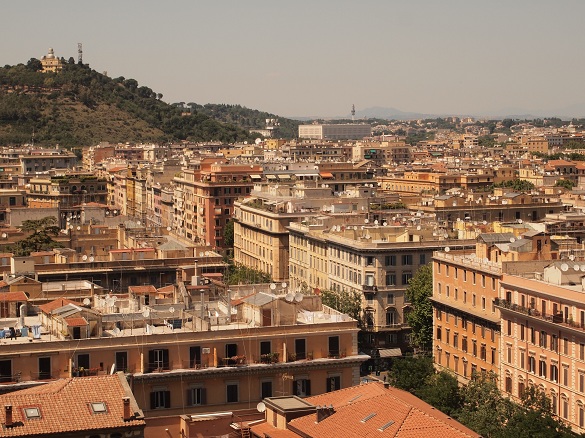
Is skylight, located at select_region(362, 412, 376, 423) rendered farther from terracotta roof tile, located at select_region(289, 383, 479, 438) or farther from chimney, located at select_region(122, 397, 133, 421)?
chimney, located at select_region(122, 397, 133, 421)

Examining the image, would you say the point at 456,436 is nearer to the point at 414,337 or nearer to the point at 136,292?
the point at 136,292

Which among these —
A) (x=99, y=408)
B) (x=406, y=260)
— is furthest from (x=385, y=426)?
(x=406, y=260)

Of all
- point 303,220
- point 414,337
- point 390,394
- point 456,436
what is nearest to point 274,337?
point 390,394

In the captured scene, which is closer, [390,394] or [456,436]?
[456,436]

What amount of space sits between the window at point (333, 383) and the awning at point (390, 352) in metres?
33.3

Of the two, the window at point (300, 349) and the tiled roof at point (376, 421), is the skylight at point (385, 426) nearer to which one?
the tiled roof at point (376, 421)

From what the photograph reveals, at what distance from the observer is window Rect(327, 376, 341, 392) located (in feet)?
153

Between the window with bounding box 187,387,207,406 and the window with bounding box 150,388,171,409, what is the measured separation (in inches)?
28.4

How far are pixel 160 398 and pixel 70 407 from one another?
9.06 metres

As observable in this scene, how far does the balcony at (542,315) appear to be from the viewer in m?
55.9

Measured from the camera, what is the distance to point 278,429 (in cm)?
3891

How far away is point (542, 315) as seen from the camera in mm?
58438

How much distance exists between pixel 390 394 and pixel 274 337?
7211 mm

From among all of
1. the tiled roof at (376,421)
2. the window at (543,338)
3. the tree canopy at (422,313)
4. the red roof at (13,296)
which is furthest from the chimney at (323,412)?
the tree canopy at (422,313)
